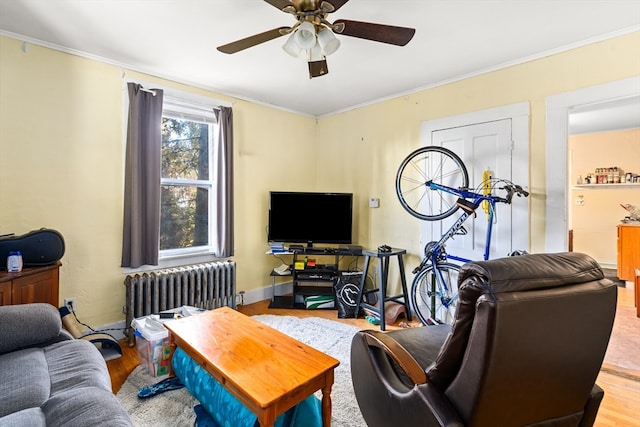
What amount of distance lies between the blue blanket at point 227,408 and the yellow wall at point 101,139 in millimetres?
1575

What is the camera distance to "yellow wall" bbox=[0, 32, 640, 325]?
2.37 meters

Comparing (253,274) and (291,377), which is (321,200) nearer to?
(253,274)

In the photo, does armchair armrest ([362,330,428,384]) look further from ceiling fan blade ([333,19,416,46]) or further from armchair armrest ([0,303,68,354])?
armchair armrest ([0,303,68,354])

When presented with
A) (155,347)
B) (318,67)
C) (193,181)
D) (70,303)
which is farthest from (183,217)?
(318,67)

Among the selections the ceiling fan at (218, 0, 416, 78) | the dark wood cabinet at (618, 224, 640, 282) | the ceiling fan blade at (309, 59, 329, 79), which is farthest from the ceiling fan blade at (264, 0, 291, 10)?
the dark wood cabinet at (618, 224, 640, 282)

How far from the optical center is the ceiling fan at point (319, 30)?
1650mm

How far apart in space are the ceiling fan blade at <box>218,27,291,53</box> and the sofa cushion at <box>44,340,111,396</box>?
1930mm

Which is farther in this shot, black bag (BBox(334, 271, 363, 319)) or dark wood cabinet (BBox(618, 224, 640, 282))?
dark wood cabinet (BBox(618, 224, 640, 282))

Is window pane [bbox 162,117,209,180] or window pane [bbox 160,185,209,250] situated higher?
window pane [bbox 162,117,209,180]

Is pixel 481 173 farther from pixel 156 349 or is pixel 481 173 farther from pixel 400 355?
pixel 156 349

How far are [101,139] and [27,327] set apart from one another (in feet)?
5.68

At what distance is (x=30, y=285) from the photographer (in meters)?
2.10

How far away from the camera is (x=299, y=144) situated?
4.37 m

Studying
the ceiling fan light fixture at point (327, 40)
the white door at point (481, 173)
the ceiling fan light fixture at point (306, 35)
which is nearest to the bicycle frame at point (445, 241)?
the white door at point (481, 173)
